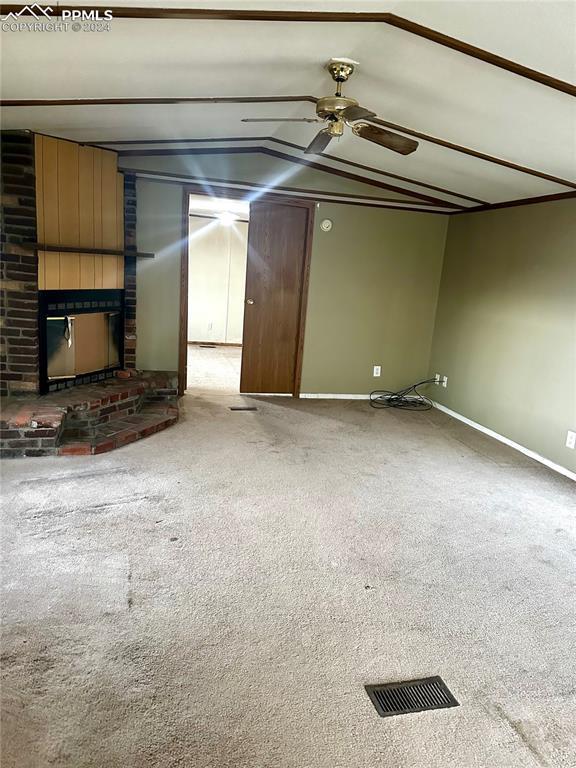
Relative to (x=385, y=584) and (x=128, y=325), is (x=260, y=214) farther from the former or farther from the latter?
(x=385, y=584)

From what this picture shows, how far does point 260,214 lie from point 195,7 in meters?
3.16

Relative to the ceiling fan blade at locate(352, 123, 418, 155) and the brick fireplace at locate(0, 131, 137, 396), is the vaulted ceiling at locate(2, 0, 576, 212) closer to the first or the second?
the brick fireplace at locate(0, 131, 137, 396)

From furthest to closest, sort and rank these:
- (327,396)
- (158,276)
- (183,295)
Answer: (327,396)
(183,295)
(158,276)

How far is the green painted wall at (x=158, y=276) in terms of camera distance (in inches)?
183

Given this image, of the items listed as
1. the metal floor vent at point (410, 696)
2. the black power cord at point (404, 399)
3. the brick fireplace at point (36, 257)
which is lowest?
the metal floor vent at point (410, 696)

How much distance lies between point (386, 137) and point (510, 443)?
117 inches

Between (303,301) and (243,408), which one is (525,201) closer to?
(303,301)

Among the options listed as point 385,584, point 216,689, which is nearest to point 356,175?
point 385,584

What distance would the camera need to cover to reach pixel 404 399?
569cm

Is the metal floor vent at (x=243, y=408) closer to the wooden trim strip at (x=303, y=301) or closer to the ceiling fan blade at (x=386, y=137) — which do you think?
the wooden trim strip at (x=303, y=301)

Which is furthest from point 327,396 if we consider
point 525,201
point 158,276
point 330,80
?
point 330,80

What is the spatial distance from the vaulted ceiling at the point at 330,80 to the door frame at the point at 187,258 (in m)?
0.87

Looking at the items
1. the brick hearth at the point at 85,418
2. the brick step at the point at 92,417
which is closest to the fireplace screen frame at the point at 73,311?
the brick hearth at the point at 85,418

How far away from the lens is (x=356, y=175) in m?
4.75
